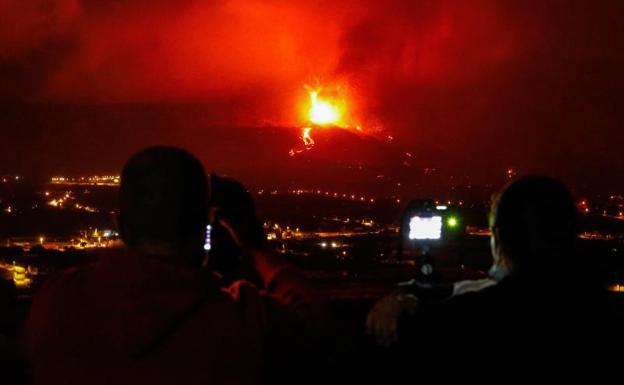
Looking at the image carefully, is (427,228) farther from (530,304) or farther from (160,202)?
(160,202)

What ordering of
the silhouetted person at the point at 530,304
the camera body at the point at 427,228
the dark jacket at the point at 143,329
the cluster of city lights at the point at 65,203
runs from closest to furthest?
the dark jacket at the point at 143,329
the silhouetted person at the point at 530,304
the camera body at the point at 427,228
the cluster of city lights at the point at 65,203

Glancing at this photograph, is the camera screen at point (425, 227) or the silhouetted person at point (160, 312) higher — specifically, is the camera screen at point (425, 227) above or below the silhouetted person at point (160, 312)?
above

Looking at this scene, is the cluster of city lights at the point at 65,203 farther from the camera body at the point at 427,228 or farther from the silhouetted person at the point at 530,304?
the silhouetted person at the point at 530,304

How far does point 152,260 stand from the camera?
1.53 meters

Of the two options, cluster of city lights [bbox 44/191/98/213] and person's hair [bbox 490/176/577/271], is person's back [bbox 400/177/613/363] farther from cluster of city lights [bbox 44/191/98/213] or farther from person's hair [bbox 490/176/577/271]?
cluster of city lights [bbox 44/191/98/213]

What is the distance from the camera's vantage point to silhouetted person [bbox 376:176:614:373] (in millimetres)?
1845

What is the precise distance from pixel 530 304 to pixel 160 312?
1.11 meters

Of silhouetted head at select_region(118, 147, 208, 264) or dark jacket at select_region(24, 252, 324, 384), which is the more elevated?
silhouetted head at select_region(118, 147, 208, 264)

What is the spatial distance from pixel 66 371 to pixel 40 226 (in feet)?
26.2

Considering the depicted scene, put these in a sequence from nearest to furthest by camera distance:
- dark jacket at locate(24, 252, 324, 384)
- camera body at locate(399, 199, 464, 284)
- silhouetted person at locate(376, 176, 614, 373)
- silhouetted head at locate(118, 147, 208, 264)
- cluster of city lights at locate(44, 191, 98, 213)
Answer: dark jacket at locate(24, 252, 324, 384), silhouetted head at locate(118, 147, 208, 264), silhouetted person at locate(376, 176, 614, 373), camera body at locate(399, 199, 464, 284), cluster of city lights at locate(44, 191, 98, 213)

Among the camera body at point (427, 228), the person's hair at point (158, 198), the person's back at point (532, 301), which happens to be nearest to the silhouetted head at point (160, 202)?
the person's hair at point (158, 198)

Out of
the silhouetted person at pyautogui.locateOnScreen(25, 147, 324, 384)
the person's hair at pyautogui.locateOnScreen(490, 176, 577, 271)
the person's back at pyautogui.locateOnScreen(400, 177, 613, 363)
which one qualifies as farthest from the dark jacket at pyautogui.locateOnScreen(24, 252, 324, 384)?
the person's hair at pyautogui.locateOnScreen(490, 176, 577, 271)

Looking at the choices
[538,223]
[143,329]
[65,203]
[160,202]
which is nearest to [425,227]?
[538,223]

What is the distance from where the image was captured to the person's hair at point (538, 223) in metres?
1.94
